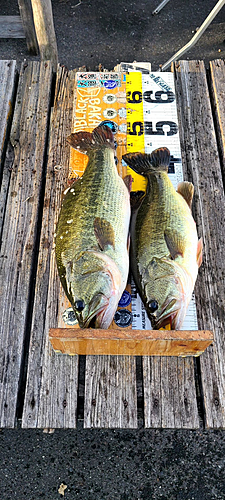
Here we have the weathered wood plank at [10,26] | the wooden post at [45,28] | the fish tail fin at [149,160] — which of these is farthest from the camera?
the weathered wood plank at [10,26]

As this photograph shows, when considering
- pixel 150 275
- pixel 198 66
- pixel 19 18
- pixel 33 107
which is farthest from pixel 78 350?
pixel 19 18

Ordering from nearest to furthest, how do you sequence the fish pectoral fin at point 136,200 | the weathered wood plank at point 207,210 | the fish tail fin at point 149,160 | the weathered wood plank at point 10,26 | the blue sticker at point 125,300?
the weathered wood plank at point 207,210 < the blue sticker at point 125,300 < the fish pectoral fin at point 136,200 < the fish tail fin at point 149,160 < the weathered wood plank at point 10,26

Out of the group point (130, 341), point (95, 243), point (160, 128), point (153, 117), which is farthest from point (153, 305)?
point (153, 117)

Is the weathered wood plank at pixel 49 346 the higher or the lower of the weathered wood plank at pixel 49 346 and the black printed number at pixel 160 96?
the lower

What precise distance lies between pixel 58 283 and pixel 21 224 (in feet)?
2.37

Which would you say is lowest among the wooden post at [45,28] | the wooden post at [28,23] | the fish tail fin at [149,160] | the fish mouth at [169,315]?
the fish mouth at [169,315]

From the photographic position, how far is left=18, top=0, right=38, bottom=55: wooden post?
4918 mm

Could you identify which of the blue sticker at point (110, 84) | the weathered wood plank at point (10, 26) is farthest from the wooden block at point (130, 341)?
the weathered wood plank at point (10, 26)

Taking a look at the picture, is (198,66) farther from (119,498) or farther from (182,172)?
(119,498)

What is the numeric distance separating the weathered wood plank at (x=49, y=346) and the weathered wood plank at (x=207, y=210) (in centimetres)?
110

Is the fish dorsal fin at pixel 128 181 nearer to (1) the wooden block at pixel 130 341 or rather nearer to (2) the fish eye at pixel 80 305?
(2) the fish eye at pixel 80 305

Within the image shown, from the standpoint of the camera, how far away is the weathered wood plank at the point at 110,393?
2809 mm

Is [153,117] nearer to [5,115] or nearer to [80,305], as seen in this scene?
[5,115]

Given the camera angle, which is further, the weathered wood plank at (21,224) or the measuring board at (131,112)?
the measuring board at (131,112)
